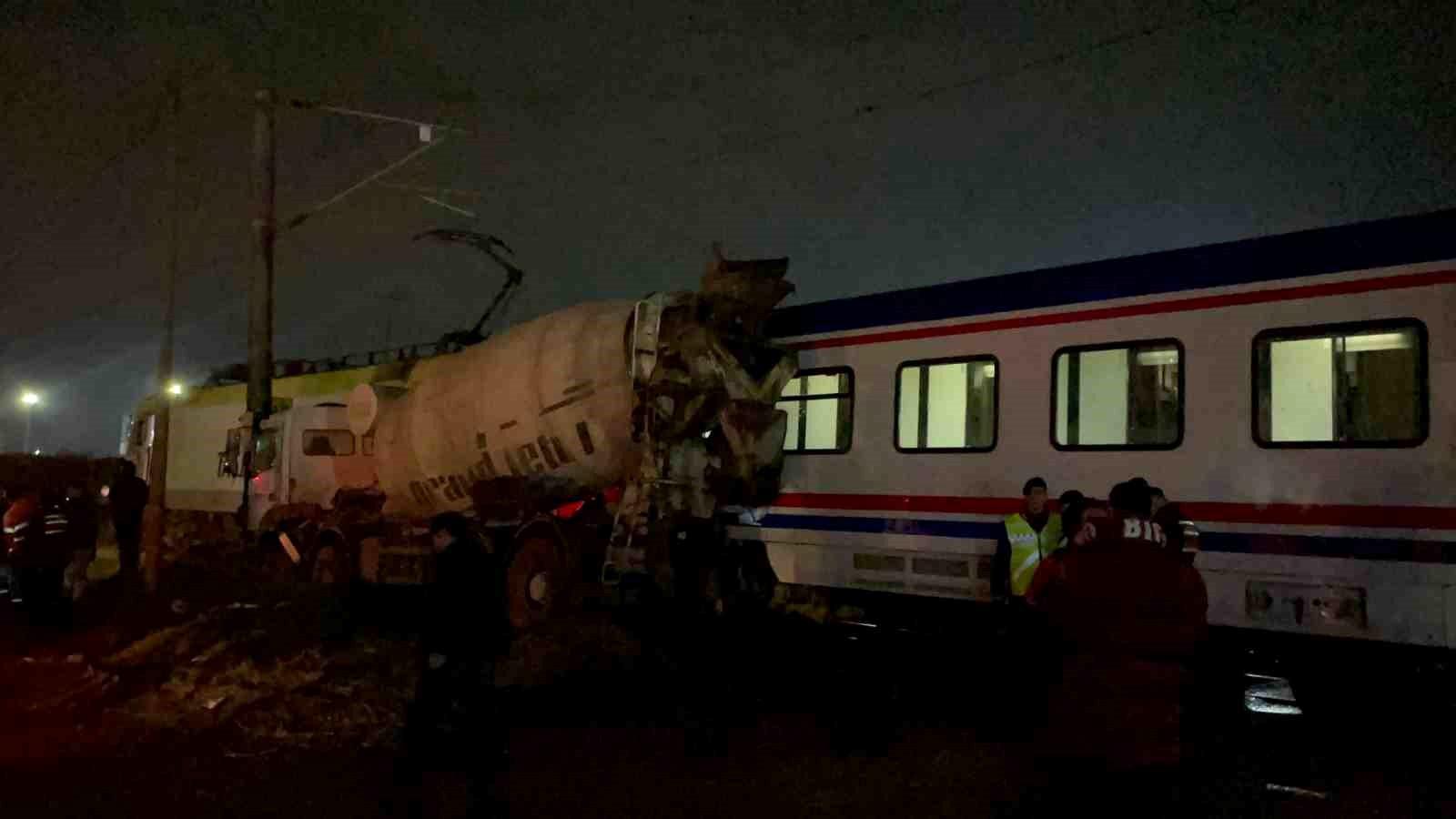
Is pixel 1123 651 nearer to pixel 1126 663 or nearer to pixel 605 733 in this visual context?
pixel 1126 663

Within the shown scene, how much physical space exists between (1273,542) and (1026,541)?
1704 millimetres

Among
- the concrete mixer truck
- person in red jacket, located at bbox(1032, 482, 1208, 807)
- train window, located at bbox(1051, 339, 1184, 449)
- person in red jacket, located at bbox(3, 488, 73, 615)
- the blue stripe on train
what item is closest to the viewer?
person in red jacket, located at bbox(1032, 482, 1208, 807)

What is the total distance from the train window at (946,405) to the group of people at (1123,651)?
20.5ft

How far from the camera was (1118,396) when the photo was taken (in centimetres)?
927

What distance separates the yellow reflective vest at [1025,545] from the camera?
8.41 meters

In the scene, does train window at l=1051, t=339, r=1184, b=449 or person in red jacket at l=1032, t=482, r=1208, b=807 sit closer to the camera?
person in red jacket at l=1032, t=482, r=1208, b=807

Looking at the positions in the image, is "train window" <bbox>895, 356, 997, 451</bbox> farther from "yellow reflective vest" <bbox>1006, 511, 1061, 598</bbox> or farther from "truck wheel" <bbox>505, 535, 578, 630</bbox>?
"truck wheel" <bbox>505, 535, 578, 630</bbox>

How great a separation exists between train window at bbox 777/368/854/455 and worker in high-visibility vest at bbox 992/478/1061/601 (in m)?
2.84

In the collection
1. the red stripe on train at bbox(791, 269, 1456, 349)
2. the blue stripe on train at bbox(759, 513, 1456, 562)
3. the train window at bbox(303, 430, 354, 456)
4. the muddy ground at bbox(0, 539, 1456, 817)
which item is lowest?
the muddy ground at bbox(0, 539, 1456, 817)

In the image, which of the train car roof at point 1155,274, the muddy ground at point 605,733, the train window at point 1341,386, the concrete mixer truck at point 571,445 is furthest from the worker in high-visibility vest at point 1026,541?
the concrete mixer truck at point 571,445

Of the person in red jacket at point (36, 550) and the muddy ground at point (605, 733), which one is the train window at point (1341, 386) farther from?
the person in red jacket at point (36, 550)

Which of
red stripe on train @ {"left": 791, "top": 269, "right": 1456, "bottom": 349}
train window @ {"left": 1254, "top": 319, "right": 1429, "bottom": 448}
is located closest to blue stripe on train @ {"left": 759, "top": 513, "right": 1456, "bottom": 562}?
train window @ {"left": 1254, "top": 319, "right": 1429, "bottom": 448}

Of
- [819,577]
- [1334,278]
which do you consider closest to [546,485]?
[819,577]

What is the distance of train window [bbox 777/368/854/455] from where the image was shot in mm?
11344
